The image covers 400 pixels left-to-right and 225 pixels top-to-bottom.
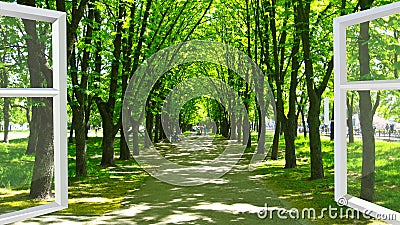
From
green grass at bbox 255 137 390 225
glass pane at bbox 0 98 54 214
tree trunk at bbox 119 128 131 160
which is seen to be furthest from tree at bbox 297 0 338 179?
tree trunk at bbox 119 128 131 160

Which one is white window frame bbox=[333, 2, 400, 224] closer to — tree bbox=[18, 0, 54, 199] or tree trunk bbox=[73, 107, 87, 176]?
tree bbox=[18, 0, 54, 199]

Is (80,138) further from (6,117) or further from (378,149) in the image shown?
(378,149)

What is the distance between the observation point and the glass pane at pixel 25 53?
9.89 metres

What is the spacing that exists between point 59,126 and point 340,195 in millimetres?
3329

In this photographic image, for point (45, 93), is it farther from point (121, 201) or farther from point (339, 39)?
point (121, 201)

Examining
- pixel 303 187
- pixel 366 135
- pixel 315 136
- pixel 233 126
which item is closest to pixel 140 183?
pixel 303 187

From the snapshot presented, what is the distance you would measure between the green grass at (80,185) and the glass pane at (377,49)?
5348 millimetres

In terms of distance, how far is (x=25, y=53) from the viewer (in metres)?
10.6

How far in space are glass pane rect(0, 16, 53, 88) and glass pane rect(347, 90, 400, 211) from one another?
6219mm

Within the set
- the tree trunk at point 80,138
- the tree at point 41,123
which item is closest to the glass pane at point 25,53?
the tree at point 41,123

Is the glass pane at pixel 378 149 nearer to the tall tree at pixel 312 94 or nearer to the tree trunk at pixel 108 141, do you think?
the tall tree at pixel 312 94

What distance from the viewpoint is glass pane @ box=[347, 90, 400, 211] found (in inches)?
328

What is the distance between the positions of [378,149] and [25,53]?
769 cm

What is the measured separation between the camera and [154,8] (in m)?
18.5
